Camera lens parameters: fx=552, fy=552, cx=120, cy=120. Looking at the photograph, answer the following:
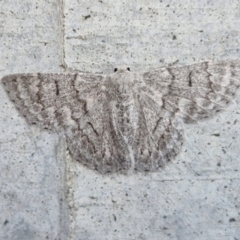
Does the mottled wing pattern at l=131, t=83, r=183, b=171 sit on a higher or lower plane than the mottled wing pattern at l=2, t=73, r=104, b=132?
lower

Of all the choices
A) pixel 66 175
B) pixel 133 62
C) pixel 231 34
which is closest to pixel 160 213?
pixel 66 175

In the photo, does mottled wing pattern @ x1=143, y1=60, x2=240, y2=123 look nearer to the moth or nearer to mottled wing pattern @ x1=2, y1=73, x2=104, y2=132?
the moth

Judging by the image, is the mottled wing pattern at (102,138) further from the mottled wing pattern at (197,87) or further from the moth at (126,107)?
the mottled wing pattern at (197,87)

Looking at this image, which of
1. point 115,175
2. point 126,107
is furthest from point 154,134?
point 115,175

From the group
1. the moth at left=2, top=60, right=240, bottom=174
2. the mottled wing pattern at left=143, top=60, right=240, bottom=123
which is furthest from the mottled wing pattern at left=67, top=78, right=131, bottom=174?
the mottled wing pattern at left=143, top=60, right=240, bottom=123

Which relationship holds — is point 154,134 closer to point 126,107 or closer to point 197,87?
point 126,107

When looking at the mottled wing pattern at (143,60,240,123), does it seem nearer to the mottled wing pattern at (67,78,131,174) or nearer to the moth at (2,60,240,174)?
the moth at (2,60,240,174)

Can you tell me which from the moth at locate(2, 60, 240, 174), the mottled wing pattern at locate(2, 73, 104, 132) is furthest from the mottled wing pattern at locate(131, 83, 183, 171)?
the mottled wing pattern at locate(2, 73, 104, 132)

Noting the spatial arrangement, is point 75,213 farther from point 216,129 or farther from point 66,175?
point 216,129
